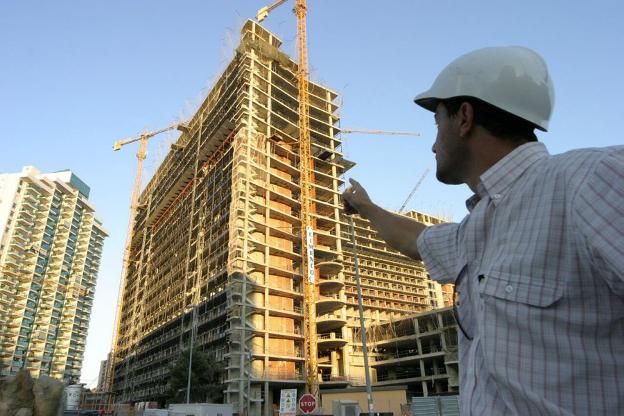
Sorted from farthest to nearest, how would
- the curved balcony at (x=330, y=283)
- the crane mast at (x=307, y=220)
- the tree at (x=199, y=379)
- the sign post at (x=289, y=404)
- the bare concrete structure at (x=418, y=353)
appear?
1. the bare concrete structure at (x=418, y=353)
2. the curved balcony at (x=330, y=283)
3. the crane mast at (x=307, y=220)
4. the tree at (x=199, y=379)
5. the sign post at (x=289, y=404)

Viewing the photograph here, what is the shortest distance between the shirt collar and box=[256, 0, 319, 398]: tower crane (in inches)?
1729

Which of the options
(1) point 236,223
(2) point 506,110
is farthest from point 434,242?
(1) point 236,223

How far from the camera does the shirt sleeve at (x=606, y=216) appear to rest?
78 centimetres

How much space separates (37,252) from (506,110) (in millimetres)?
117723

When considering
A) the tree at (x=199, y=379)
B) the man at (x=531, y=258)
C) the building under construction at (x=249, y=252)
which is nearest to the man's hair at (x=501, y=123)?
the man at (x=531, y=258)

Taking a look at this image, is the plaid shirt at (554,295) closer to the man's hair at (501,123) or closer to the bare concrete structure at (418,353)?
the man's hair at (501,123)

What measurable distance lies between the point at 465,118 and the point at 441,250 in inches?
19.1

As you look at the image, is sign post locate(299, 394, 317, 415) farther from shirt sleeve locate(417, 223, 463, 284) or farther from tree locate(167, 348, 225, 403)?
tree locate(167, 348, 225, 403)

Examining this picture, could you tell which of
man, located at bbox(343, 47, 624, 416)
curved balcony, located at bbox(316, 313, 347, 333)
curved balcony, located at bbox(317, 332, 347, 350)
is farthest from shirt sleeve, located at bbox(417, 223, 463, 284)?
curved balcony, located at bbox(317, 332, 347, 350)

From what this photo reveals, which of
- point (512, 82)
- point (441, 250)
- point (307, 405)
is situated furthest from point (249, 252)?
point (512, 82)

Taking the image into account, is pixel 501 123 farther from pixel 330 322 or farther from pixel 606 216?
pixel 330 322

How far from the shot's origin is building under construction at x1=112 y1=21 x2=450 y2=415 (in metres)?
43.4

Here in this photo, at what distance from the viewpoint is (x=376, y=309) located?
7712 centimetres

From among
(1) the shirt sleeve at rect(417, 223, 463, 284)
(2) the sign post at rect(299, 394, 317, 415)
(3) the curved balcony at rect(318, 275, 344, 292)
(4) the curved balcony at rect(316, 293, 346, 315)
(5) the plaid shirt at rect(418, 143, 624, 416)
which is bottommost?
(2) the sign post at rect(299, 394, 317, 415)
